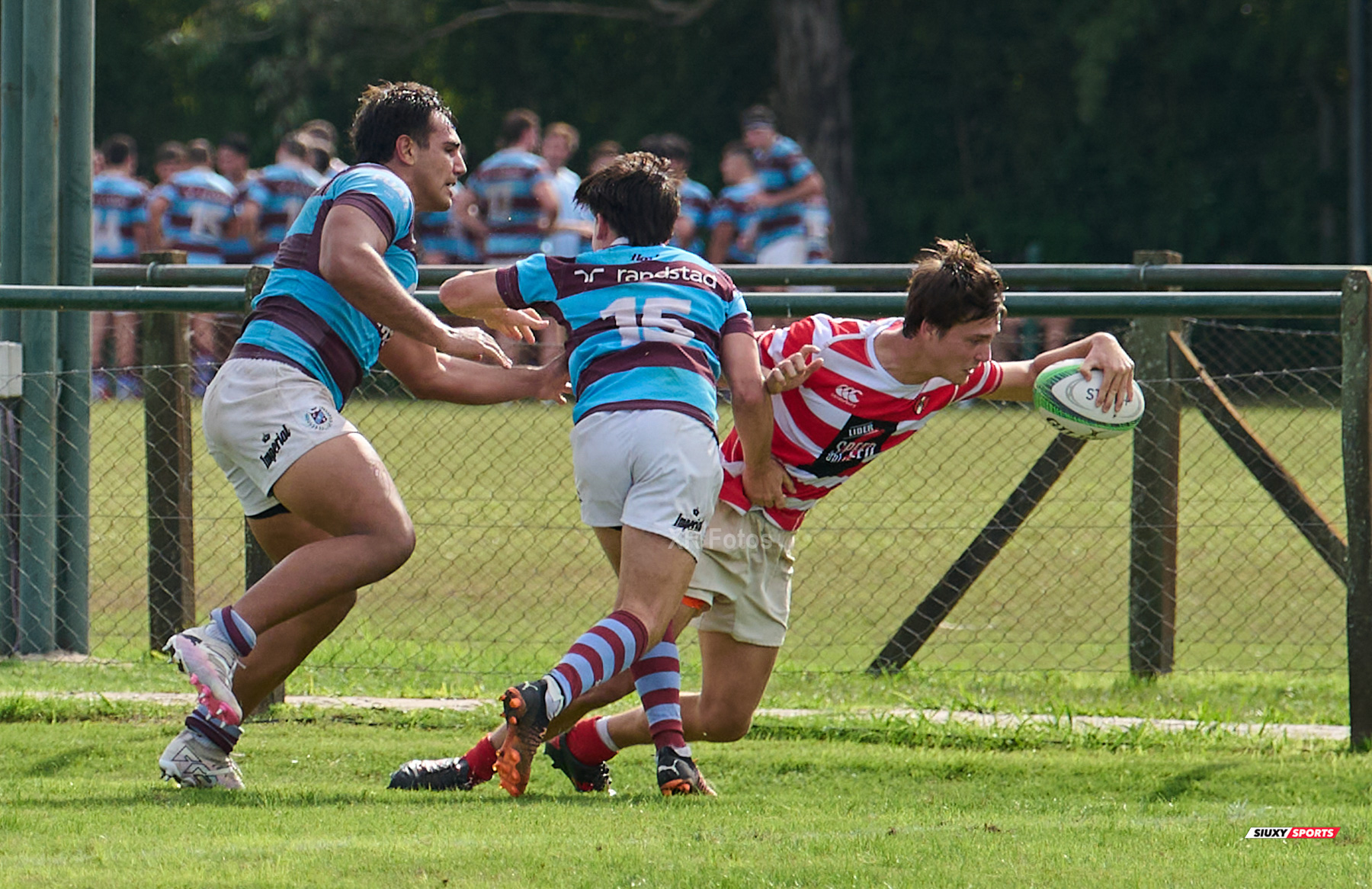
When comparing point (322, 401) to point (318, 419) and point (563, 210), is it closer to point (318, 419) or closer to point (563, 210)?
point (318, 419)

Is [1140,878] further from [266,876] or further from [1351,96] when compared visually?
[1351,96]

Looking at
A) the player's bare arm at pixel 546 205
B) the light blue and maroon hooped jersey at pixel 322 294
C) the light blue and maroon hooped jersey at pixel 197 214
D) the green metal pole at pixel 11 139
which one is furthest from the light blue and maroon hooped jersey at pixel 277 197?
the light blue and maroon hooped jersey at pixel 322 294

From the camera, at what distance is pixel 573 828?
4547mm

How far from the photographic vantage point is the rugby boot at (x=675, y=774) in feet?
17.0

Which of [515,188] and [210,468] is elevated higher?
[515,188]

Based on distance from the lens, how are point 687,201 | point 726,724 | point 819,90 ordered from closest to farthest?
point 726,724
point 687,201
point 819,90

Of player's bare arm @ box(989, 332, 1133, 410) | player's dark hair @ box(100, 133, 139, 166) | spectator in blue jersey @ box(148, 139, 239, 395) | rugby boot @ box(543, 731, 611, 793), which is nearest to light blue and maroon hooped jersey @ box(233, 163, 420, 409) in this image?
rugby boot @ box(543, 731, 611, 793)

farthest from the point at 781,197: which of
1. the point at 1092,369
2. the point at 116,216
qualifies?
the point at 1092,369

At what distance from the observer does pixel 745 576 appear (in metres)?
5.41

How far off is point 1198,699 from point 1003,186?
17.8 meters

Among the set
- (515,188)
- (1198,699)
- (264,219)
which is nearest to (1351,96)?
(515,188)

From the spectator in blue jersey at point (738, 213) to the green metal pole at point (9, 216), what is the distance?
382 inches

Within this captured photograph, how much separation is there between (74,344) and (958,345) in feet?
13.6

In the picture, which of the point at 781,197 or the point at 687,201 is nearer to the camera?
the point at 781,197
